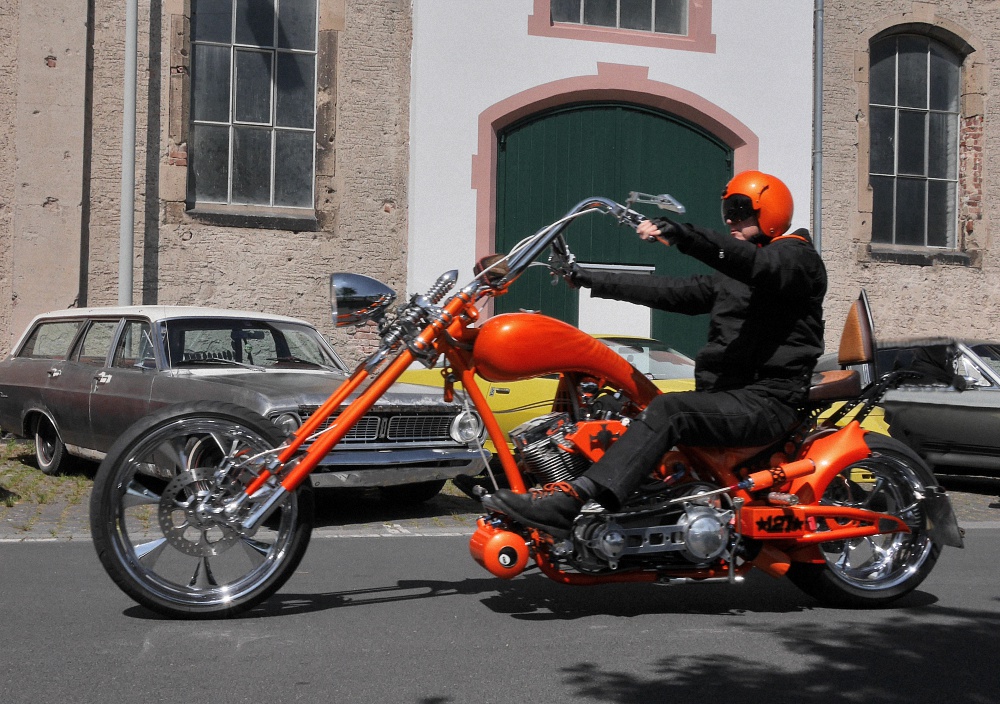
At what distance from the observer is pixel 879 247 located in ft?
53.7

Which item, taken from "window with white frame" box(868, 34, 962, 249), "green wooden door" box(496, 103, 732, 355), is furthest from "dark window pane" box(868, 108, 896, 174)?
"green wooden door" box(496, 103, 732, 355)

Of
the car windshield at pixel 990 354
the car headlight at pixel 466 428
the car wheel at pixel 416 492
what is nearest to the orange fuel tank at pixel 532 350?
the car headlight at pixel 466 428

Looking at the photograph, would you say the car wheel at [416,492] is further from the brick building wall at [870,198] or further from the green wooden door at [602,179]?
the brick building wall at [870,198]

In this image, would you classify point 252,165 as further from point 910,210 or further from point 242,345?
point 910,210

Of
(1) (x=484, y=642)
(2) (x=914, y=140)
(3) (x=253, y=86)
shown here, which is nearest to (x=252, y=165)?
(3) (x=253, y=86)

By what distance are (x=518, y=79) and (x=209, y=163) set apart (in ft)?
13.2

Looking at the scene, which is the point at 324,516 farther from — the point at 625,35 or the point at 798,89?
the point at 798,89

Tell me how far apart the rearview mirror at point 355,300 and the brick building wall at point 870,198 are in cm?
1201

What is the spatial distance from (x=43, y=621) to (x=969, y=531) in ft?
18.8

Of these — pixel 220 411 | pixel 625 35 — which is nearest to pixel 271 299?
pixel 625 35

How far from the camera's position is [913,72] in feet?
55.1

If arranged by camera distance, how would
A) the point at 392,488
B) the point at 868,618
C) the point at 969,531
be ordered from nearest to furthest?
1. the point at 868,618
2. the point at 969,531
3. the point at 392,488

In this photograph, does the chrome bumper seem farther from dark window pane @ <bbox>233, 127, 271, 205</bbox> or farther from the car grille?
dark window pane @ <bbox>233, 127, 271, 205</bbox>

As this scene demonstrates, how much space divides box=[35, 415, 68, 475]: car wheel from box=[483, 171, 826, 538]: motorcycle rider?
621 centimetres
